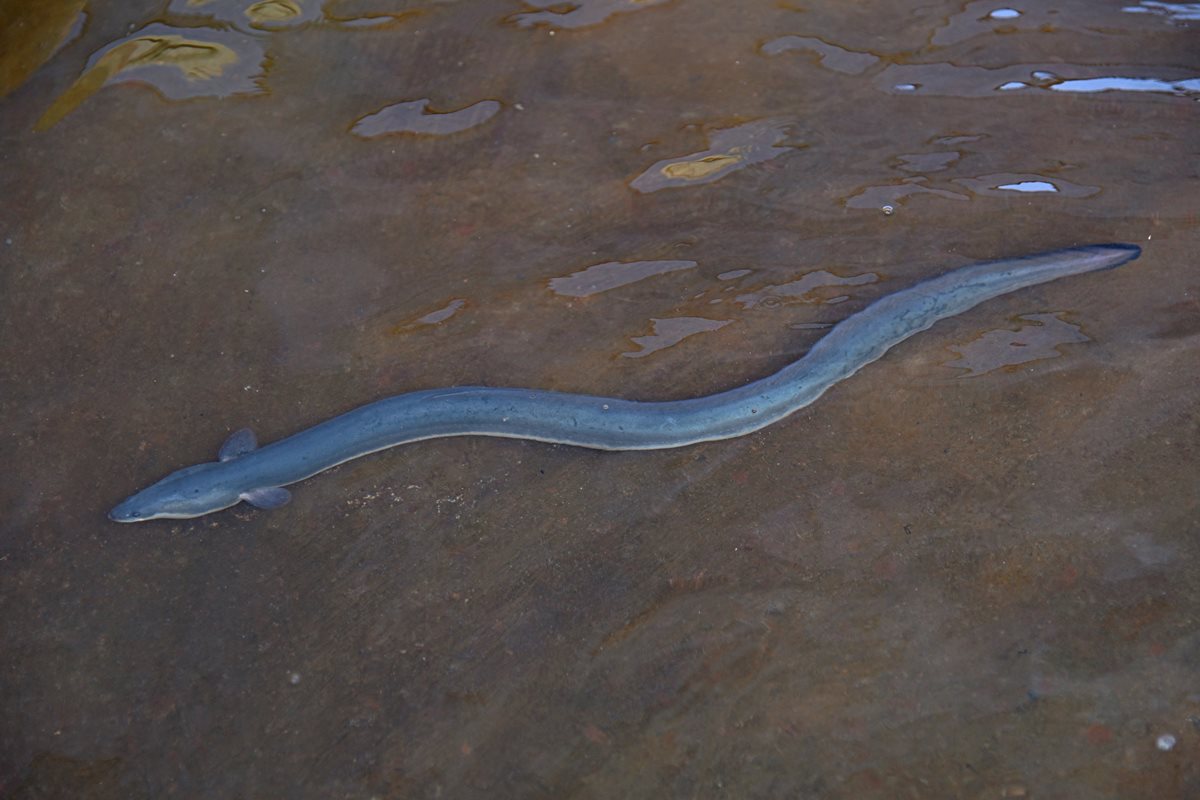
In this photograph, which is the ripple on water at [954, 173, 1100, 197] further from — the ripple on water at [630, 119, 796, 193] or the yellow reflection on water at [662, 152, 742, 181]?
the yellow reflection on water at [662, 152, 742, 181]

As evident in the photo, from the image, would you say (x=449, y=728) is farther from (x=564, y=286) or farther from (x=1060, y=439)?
(x=1060, y=439)

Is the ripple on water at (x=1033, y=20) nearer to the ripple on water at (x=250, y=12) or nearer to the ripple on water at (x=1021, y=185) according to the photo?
the ripple on water at (x=1021, y=185)

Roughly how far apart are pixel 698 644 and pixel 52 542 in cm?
276

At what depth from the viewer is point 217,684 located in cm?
329

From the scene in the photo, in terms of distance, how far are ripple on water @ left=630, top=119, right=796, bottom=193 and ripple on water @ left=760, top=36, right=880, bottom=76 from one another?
1.51ft

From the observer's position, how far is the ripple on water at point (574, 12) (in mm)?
4402

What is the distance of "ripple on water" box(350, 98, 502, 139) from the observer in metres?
4.18

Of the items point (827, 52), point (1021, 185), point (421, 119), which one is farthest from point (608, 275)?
point (1021, 185)

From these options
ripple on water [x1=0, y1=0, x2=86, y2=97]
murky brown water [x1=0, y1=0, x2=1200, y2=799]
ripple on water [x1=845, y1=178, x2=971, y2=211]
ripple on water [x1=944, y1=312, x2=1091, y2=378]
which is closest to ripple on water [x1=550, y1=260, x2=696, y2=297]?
murky brown water [x1=0, y1=0, x2=1200, y2=799]

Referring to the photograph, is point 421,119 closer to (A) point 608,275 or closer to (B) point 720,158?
(A) point 608,275

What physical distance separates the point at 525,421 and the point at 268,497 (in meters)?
1.15

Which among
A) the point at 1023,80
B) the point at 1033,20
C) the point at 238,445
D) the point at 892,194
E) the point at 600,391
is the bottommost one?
the point at 238,445

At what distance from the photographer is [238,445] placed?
363 centimetres

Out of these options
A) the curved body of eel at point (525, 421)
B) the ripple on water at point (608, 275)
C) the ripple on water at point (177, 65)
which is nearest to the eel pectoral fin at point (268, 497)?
the curved body of eel at point (525, 421)
